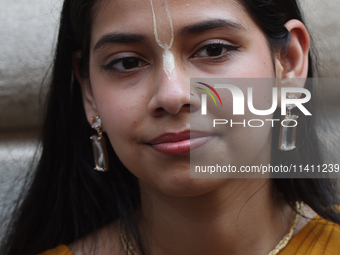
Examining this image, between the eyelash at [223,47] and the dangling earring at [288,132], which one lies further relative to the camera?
the dangling earring at [288,132]

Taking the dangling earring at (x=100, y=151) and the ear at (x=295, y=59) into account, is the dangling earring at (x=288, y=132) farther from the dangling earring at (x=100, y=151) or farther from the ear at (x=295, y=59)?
the dangling earring at (x=100, y=151)

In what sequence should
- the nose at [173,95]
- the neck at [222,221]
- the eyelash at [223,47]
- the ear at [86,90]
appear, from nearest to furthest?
the nose at [173,95] → the eyelash at [223,47] → the neck at [222,221] → the ear at [86,90]

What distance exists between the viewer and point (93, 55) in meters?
1.34

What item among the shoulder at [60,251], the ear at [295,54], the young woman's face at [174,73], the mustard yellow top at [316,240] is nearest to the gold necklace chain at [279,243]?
the mustard yellow top at [316,240]

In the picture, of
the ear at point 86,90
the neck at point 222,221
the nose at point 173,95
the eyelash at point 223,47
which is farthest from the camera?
the ear at point 86,90

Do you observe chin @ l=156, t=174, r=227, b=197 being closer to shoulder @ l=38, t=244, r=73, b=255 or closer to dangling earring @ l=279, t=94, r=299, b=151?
dangling earring @ l=279, t=94, r=299, b=151

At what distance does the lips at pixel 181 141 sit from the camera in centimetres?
113

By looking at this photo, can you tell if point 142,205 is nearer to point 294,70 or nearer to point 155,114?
point 155,114

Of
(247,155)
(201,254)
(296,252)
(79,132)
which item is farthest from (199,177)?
(79,132)

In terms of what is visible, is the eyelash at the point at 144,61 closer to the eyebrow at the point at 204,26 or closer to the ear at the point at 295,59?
the eyebrow at the point at 204,26

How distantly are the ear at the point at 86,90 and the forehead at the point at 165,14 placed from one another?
0.33 m

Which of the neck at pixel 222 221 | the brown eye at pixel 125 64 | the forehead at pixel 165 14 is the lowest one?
the neck at pixel 222 221

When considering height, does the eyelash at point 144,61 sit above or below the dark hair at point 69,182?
above

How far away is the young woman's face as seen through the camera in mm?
1134
